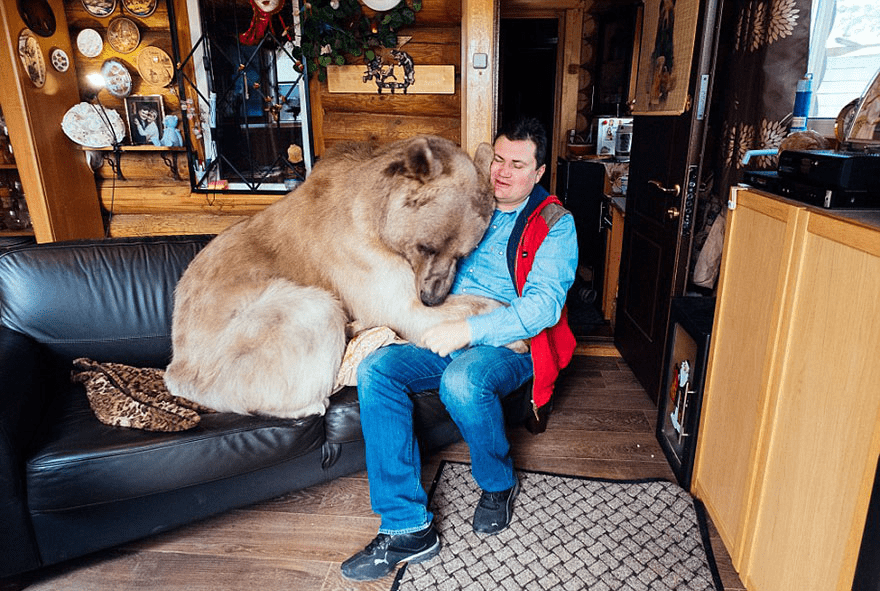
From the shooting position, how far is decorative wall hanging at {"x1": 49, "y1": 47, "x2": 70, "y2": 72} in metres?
3.90

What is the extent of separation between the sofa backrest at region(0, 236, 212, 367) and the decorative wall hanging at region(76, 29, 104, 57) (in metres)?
2.42

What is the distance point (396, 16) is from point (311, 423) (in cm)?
284

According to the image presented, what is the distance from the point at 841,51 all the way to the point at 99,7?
185 inches

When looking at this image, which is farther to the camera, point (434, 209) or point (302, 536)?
point (302, 536)

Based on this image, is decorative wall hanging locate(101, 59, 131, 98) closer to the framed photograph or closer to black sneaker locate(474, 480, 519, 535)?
the framed photograph

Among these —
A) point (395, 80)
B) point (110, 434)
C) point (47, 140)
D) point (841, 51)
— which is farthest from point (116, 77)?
point (841, 51)

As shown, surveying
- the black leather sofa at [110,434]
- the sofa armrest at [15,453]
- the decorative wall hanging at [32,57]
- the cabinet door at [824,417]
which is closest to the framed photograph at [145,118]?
the decorative wall hanging at [32,57]

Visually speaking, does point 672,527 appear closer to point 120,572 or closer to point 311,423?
point 311,423

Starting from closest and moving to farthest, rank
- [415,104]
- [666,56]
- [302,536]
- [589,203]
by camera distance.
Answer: [302,536] → [666,56] → [415,104] → [589,203]

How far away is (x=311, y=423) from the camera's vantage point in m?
2.04

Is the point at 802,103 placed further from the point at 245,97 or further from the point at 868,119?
the point at 245,97

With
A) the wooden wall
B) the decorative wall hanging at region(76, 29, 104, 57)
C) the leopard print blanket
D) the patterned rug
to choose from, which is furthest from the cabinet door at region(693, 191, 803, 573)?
the decorative wall hanging at region(76, 29, 104, 57)

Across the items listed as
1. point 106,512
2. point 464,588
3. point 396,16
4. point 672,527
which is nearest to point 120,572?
point 106,512

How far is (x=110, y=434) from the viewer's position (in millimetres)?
1836
